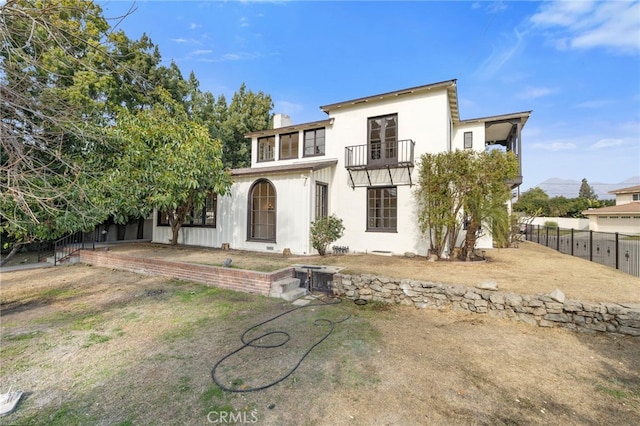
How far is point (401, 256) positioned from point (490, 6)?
9.38m

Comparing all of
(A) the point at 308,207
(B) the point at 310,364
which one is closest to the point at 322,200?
(A) the point at 308,207

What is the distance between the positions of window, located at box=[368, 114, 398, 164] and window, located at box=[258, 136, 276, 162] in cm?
509

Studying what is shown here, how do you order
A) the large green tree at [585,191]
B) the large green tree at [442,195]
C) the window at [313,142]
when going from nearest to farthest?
the large green tree at [442,195]
the window at [313,142]
the large green tree at [585,191]

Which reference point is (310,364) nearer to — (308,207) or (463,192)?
(308,207)

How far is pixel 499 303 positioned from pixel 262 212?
27.7ft

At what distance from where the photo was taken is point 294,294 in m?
6.22

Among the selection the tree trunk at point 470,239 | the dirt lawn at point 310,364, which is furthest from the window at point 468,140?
the dirt lawn at point 310,364

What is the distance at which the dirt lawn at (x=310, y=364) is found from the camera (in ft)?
8.50

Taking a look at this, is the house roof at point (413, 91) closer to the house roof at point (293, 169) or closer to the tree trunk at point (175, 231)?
the house roof at point (293, 169)

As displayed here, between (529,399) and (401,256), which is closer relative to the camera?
(529,399)

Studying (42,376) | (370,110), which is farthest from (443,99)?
(42,376)

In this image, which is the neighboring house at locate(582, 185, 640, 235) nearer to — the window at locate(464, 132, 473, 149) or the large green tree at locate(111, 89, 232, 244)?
the window at locate(464, 132, 473, 149)

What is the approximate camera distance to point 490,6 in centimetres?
965

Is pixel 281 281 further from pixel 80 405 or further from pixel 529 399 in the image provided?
pixel 529 399
